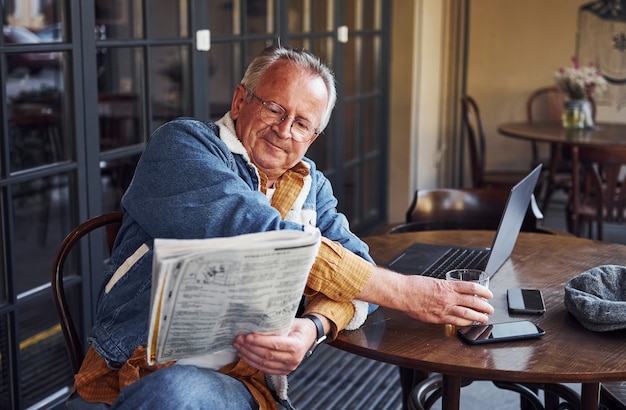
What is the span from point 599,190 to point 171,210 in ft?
10.7

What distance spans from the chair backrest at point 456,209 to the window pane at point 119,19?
1.23 meters

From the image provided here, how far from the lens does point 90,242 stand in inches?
117

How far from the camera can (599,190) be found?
174 inches

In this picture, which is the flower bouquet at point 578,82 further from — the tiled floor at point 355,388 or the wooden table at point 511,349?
the wooden table at point 511,349

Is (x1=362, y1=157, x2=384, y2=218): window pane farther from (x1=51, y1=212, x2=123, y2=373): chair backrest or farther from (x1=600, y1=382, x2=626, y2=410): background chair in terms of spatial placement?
(x1=51, y1=212, x2=123, y2=373): chair backrest

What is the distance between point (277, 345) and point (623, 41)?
223 inches

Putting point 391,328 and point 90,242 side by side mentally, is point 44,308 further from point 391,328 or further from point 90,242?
point 391,328

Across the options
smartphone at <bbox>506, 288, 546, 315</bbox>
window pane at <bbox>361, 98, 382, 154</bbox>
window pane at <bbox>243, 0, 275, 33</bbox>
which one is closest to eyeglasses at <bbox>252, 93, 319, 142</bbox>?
smartphone at <bbox>506, 288, 546, 315</bbox>

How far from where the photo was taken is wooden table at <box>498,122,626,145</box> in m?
5.28

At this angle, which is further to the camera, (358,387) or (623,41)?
(623,41)

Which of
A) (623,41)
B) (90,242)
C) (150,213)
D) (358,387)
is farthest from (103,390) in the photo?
(623,41)

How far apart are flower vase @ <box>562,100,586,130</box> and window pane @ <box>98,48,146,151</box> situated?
9.32 feet

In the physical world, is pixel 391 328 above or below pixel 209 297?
below

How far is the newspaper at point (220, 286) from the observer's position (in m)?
1.35
